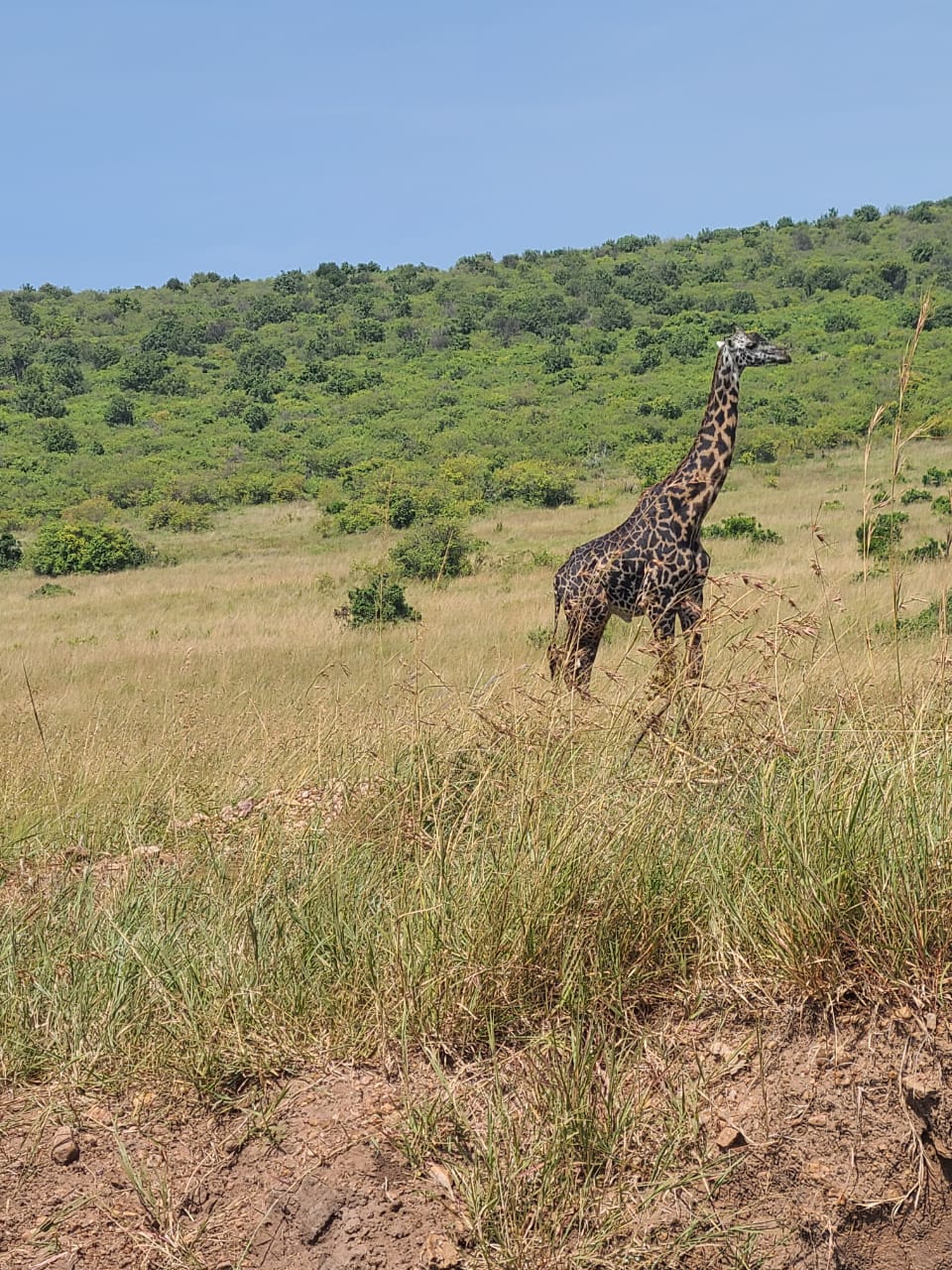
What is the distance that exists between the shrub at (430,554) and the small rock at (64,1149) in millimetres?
18041

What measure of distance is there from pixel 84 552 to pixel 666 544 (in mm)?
27036

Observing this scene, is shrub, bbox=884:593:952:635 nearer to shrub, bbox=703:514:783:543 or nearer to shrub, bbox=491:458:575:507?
shrub, bbox=703:514:783:543

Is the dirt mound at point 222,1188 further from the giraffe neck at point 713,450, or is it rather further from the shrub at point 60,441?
the shrub at point 60,441

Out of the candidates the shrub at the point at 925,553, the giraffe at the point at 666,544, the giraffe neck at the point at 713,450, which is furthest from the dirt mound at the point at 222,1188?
the shrub at the point at 925,553

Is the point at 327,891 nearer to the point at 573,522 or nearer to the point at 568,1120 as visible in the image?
the point at 568,1120

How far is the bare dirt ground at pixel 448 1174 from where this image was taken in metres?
2.86

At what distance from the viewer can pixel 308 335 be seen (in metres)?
74.2

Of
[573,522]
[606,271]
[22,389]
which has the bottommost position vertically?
[573,522]

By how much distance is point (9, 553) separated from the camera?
34.2 m

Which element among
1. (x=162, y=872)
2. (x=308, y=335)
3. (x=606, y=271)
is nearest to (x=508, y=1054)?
(x=162, y=872)

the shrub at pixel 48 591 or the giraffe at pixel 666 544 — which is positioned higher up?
the giraffe at pixel 666 544

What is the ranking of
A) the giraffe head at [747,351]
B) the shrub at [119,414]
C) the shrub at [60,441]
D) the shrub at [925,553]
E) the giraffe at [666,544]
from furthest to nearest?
the shrub at [119,414], the shrub at [60,441], the shrub at [925,553], the giraffe head at [747,351], the giraffe at [666,544]

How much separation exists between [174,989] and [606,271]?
3256 inches

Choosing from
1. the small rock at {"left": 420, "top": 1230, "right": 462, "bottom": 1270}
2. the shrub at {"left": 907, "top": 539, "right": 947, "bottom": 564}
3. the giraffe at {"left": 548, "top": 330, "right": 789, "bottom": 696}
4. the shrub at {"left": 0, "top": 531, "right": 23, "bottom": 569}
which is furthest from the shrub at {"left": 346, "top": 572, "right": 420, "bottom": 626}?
the shrub at {"left": 0, "top": 531, "right": 23, "bottom": 569}
